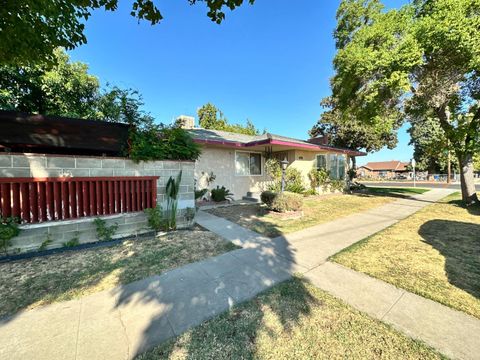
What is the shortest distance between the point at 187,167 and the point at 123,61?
8012 millimetres

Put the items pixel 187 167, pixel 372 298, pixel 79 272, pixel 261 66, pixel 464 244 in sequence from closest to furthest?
pixel 372 298
pixel 79 272
pixel 464 244
pixel 187 167
pixel 261 66

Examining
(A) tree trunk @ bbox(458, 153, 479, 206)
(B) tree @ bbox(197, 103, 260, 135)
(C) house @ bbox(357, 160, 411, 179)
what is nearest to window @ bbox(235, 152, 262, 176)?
(A) tree trunk @ bbox(458, 153, 479, 206)

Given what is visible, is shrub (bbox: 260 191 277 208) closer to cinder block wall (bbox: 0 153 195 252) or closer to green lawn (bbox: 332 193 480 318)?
cinder block wall (bbox: 0 153 195 252)

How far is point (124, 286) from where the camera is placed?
287 centimetres

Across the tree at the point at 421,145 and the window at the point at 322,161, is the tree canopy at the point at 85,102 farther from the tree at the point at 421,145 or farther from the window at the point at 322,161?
the tree at the point at 421,145

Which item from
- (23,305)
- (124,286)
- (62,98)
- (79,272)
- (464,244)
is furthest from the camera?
(62,98)

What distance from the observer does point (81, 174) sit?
4246mm

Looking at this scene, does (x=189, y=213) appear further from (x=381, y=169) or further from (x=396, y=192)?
(x=381, y=169)

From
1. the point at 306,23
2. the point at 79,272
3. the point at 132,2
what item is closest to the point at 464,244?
the point at 79,272

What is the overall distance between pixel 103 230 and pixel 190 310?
318cm

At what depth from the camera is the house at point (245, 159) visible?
9.17 m

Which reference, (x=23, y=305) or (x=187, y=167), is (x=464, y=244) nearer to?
(x=187, y=167)

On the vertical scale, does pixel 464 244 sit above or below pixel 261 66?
below

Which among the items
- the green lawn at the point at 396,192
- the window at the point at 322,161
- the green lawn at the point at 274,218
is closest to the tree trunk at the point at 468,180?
the green lawn at the point at 396,192
